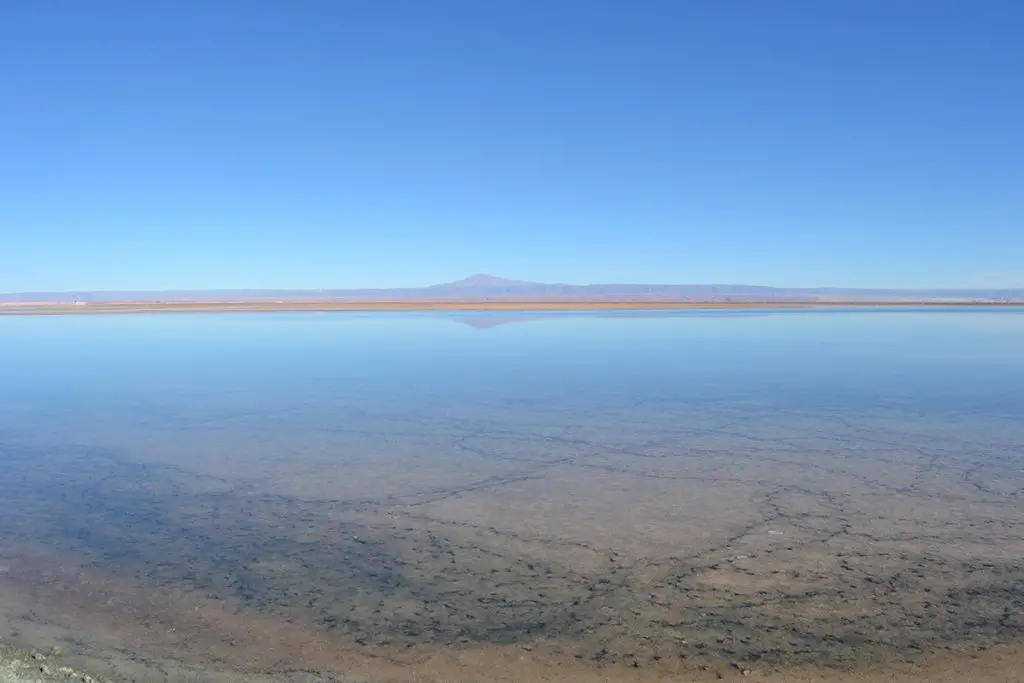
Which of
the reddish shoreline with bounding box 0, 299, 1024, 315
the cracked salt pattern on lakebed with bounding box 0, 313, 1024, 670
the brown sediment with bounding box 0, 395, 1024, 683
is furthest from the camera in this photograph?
the reddish shoreline with bounding box 0, 299, 1024, 315

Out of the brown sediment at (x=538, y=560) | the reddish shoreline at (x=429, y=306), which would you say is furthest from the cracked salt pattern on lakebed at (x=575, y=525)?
the reddish shoreline at (x=429, y=306)

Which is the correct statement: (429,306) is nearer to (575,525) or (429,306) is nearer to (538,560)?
(575,525)

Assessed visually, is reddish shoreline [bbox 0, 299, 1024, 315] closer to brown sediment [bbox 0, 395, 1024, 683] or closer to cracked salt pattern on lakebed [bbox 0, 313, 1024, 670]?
cracked salt pattern on lakebed [bbox 0, 313, 1024, 670]

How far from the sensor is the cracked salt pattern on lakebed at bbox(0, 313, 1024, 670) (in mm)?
4461

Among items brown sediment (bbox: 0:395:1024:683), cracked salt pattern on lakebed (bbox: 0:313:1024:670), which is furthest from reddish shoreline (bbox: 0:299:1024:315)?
brown sediment (bbox: 0:395:1024:683)

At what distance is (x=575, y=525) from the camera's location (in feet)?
20.3

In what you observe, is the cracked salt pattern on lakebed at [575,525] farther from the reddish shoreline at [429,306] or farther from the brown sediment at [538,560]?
the reddish shoreline at [429,306]

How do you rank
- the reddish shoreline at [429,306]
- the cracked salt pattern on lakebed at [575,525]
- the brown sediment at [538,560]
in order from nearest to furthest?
the brown sediment at [538,560], the cracked salt pattern on lakebed at [575,525], the reddish shoreline at [429,306]

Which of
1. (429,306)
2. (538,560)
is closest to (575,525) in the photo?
(538,560)

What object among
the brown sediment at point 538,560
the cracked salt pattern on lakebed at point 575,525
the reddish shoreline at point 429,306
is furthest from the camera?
the reddish shoreline at point 429,306

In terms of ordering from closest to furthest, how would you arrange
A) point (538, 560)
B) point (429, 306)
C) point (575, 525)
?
point (538, 560) → point (575, 525) → point (429, 306)

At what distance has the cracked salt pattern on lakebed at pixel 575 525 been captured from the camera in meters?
4.46

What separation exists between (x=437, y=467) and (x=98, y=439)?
4968 mm

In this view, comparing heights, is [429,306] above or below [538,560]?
above
